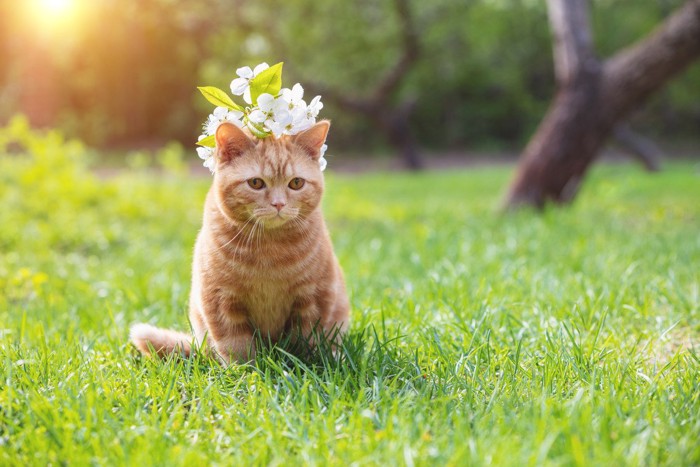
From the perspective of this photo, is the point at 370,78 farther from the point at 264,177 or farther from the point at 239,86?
the point at 264,177

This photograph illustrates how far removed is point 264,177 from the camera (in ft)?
6.73

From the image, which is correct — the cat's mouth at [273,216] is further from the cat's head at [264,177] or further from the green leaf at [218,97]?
the green leaf at [218,97]

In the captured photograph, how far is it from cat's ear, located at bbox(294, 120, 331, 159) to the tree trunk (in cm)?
421

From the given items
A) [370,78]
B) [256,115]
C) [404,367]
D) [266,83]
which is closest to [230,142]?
[256,115]

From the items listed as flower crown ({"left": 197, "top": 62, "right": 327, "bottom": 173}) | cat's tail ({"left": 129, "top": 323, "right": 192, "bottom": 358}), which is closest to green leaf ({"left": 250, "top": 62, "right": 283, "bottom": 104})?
flower crown ({"left": 197, "top": 62, "right": 327, "bottom": 173})

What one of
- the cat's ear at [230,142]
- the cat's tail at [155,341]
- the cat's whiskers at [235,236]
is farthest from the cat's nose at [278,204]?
the cat's tail at [155,341]

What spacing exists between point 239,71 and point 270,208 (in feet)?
1.59

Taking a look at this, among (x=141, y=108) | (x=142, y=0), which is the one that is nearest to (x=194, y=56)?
(x=141, y=108)

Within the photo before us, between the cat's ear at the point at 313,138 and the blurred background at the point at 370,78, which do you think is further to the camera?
the blurred background at the point at 370,78

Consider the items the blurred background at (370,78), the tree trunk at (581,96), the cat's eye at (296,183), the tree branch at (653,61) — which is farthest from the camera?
the blurred background at (370,78)

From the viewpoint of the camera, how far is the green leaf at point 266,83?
209 cm

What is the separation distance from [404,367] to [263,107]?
0.99 m

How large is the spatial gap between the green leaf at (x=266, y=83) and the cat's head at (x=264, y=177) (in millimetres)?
149

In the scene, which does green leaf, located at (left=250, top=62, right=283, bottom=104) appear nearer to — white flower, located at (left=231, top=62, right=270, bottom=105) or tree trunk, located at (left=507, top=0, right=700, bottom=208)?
white flower, located at (left=231, top=62, right=270, bottom=105)
